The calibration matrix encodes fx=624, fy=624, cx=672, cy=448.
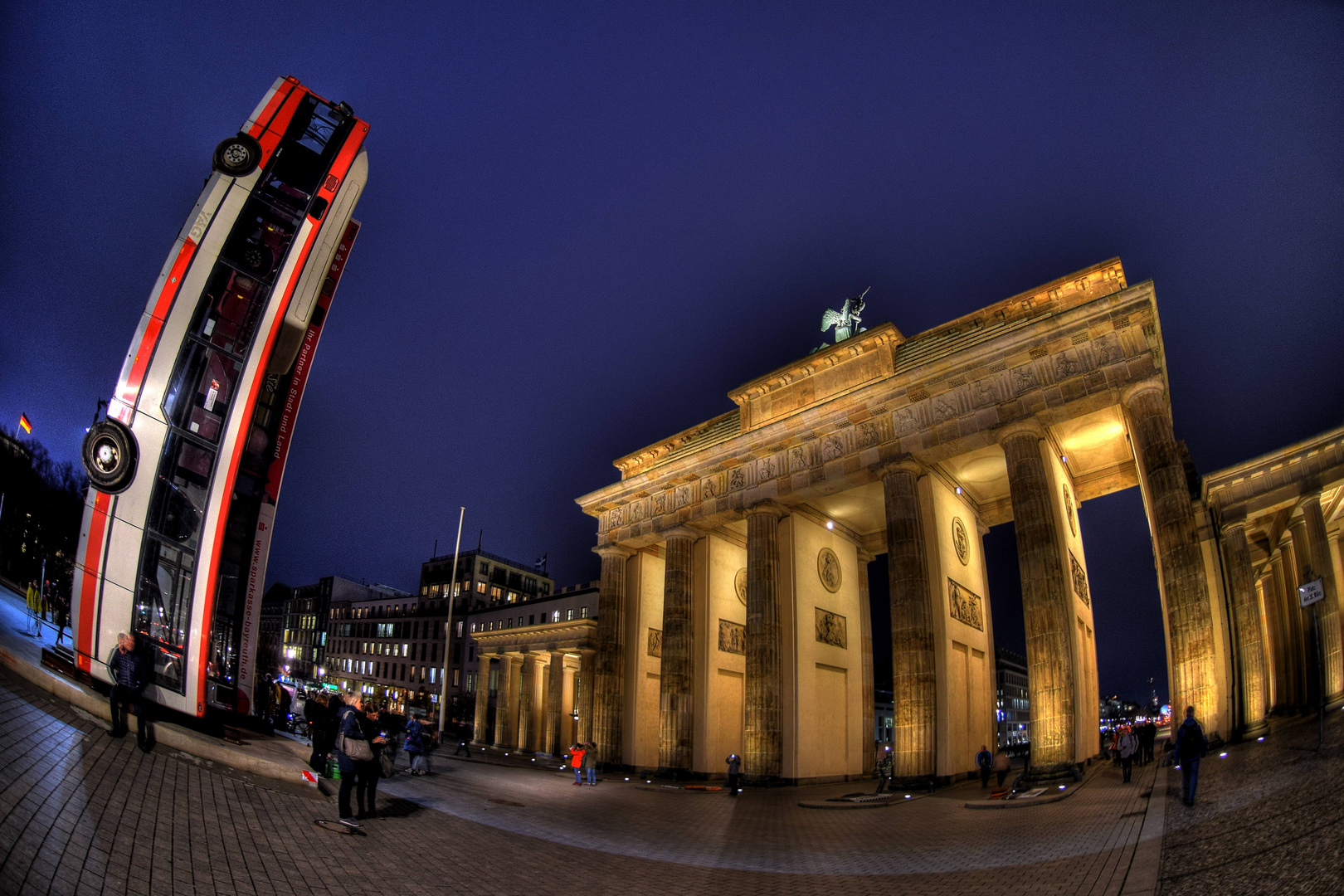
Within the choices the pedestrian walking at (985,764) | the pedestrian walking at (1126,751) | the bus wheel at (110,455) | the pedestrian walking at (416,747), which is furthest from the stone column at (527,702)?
the bus wheel at (110,455)

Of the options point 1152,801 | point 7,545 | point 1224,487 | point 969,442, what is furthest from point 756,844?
point 1224,487

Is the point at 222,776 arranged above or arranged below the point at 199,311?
below

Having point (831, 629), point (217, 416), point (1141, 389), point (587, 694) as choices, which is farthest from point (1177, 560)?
point (587, 694)

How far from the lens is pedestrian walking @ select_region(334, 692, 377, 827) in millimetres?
7055

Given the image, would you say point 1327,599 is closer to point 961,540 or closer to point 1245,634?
point 1245,634

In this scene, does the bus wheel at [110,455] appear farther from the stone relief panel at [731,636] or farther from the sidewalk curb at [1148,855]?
the stone relief panel at [731,636]

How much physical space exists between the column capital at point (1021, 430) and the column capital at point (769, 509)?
363 inches

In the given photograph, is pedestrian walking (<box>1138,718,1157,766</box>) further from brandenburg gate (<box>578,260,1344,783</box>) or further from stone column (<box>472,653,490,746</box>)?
stone column (<box>472,653,490,746</box>)

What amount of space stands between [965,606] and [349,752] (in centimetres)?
2274

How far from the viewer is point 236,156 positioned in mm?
4082

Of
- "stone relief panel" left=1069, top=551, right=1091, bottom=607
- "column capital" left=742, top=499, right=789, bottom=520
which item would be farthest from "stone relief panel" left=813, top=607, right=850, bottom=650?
"stone relief panel" left=1069, top=551, right=1091, bottom=607

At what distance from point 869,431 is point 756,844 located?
56.2 feet

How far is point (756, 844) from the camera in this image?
11016mm

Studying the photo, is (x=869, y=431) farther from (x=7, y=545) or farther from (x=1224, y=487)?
(x=7, y=545)
